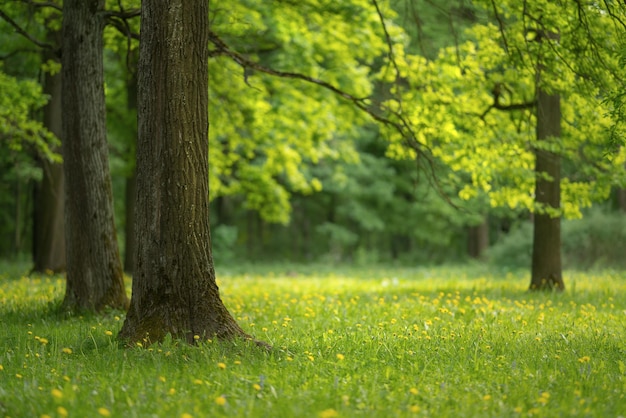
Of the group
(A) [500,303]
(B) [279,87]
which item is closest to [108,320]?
(A) [500,303]

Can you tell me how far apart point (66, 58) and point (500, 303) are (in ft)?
23.3

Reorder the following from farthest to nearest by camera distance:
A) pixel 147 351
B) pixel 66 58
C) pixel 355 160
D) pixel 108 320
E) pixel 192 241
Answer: pixel 355 160 → pixel 66 58 → pixel 108 320 → pixel 192 241 → pixel 147 351

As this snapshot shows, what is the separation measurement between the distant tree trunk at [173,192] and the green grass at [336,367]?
1.31 ft

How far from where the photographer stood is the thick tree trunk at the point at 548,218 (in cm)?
1215

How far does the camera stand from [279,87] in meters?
15.4

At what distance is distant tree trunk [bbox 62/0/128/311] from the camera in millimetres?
8789

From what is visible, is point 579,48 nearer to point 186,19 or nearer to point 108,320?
point 186,19

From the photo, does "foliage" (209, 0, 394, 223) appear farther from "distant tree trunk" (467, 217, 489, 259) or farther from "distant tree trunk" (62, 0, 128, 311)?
"distant tree trunk" (467, 217, 489, 259)

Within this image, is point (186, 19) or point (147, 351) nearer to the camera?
point (147, 351)

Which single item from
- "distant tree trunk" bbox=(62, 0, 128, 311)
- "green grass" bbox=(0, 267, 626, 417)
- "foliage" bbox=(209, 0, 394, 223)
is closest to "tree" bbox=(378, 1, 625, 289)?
"foliage" bbox=(209, 0, 394, 223)

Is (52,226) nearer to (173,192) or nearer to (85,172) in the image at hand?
(85,172)

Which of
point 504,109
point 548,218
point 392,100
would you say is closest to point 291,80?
point 392,100

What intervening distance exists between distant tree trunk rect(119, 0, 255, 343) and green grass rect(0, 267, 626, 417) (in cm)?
40

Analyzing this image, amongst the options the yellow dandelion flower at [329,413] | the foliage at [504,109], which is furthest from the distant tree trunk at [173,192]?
the foliage at [504,109]
